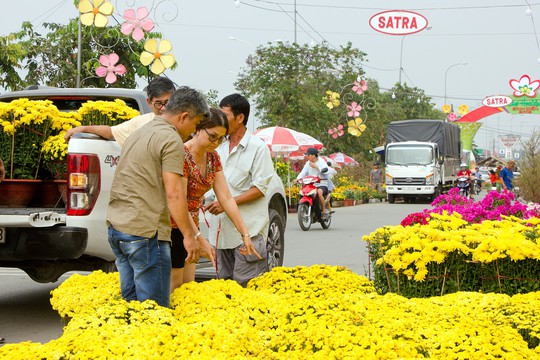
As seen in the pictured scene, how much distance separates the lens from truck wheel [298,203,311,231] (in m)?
19.3

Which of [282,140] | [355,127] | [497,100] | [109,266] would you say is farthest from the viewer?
[497,100]

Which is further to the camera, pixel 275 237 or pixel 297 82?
pixel 297 82

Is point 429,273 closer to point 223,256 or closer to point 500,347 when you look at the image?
point 223,256

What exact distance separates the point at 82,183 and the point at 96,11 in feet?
28.0

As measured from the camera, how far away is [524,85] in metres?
51.5

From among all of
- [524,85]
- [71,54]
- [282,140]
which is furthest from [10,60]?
[524,85]

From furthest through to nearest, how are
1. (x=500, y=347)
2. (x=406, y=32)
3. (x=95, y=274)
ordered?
(x=406, y=32) → (x=95, y=274) → (x=500, y=347)

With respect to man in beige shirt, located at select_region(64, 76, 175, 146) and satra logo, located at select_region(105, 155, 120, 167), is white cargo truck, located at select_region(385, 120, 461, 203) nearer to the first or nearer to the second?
satra logo, located at select_region(105, 155, 120, 167)

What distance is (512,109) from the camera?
56.9 metres

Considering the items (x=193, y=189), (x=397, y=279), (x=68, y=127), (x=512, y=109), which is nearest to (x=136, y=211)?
(x=193, y=189)

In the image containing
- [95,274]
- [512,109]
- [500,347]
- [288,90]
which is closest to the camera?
[500,347]

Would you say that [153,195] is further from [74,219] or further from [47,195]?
[47,195]

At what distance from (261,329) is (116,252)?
3.56 feet

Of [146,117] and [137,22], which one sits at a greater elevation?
[137,22]
